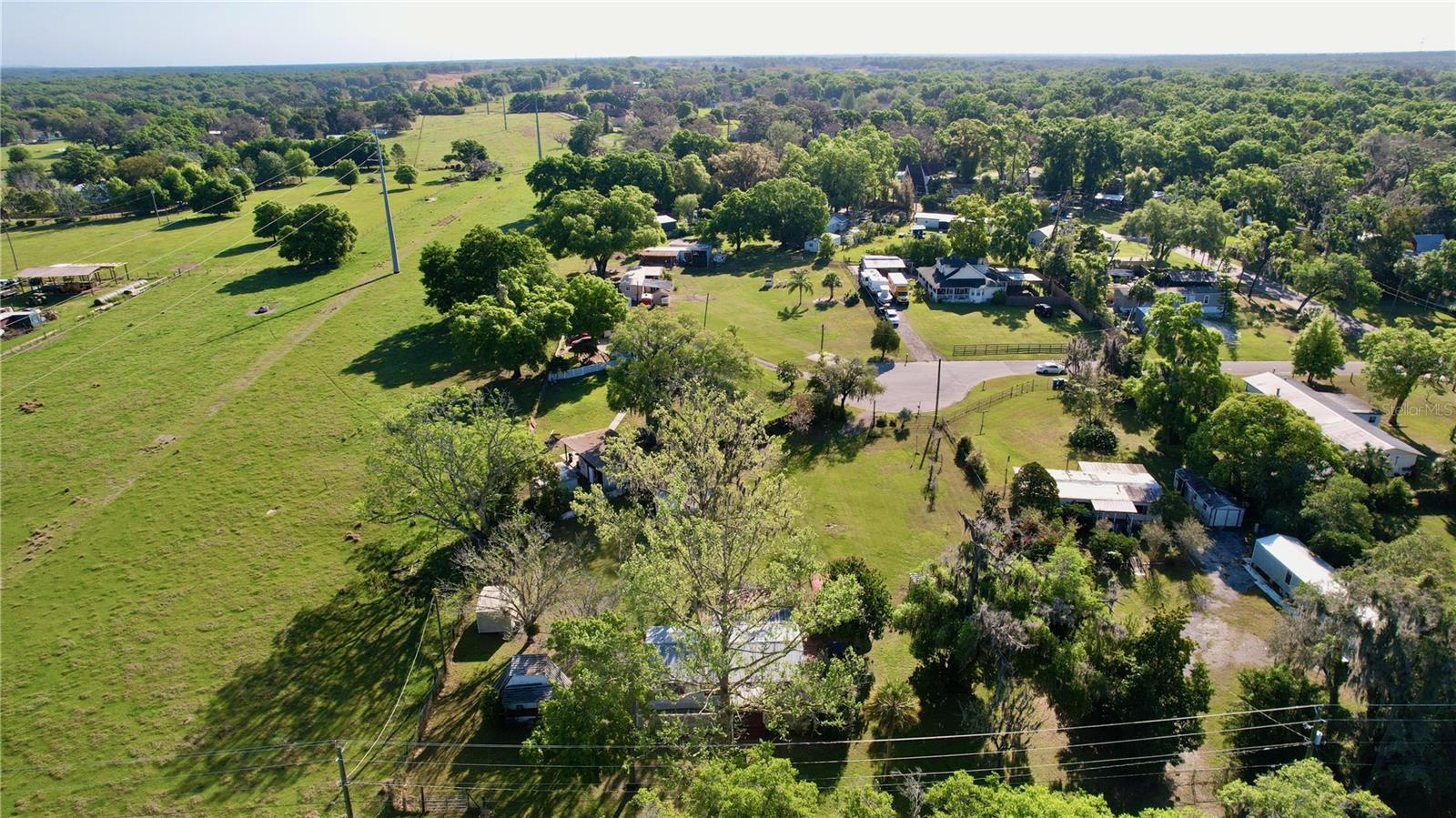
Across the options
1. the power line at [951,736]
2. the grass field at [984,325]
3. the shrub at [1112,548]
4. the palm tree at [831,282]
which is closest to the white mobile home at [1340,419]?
the shrub at [1112,548]

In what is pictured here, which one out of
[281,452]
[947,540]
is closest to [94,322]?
[281,452]

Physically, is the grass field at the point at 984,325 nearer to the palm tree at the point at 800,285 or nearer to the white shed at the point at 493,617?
the palm tree at the point at 800,285

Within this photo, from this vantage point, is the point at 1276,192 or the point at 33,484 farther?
the point at 1276,192

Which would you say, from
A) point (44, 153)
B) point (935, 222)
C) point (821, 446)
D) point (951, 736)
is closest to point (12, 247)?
point (44, 153)

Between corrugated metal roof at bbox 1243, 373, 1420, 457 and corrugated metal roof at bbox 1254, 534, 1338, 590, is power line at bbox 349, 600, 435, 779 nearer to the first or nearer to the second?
corrugated metal roof at bbox 1254, 534, 1338, 590

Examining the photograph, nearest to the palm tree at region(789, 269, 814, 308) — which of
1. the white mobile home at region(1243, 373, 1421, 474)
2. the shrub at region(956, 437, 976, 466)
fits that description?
the shrub at region(956, 437, 976, 466)

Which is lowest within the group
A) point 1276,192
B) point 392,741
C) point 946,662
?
point 392,741

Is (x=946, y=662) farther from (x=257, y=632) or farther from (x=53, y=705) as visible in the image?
(x=53, y=705)
